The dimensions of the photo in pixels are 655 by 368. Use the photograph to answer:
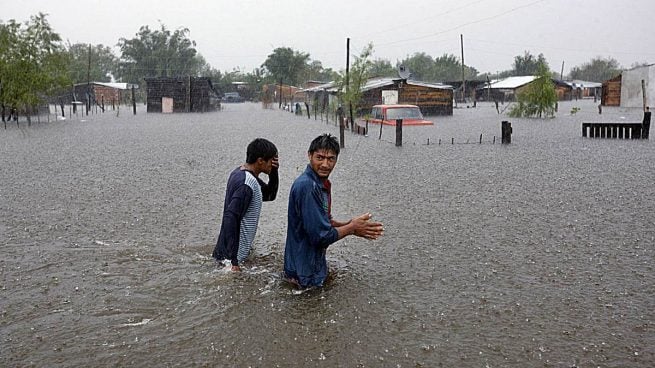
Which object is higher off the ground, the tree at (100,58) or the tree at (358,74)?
the tree at (100,58)

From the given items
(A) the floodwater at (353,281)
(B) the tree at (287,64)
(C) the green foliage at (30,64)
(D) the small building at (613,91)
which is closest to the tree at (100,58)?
(B) the tree at (287,64)

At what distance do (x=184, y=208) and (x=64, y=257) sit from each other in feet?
8.83

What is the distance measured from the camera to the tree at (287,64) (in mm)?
92688

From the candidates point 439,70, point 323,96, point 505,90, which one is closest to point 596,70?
point 439,70

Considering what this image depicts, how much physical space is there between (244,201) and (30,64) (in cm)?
3358

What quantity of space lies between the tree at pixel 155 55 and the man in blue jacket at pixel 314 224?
96064 millimetres

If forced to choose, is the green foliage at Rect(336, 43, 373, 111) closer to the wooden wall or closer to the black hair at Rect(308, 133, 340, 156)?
the wooden wall

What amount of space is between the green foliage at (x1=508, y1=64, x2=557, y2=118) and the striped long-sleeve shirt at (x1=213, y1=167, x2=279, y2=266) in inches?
1247

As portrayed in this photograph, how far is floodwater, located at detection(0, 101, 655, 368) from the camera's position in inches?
149

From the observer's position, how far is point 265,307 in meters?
4.44

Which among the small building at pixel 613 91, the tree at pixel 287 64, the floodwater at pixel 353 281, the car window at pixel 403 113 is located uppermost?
the tree at pixel 287 64

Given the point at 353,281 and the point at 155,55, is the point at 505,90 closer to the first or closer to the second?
the point at 155,55

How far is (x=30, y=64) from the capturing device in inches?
1332

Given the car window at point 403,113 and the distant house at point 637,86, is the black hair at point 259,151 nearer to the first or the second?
the car window at point 403,113
